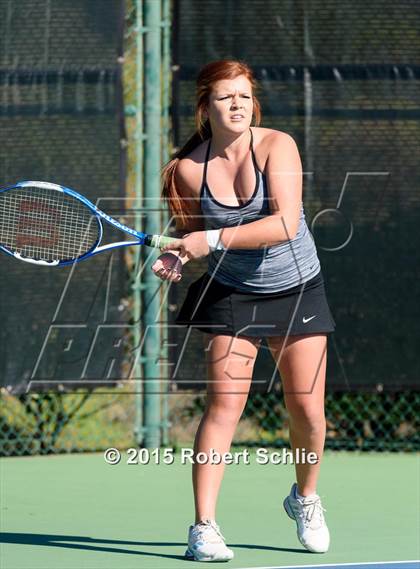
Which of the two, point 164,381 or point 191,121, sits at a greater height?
point 191,121

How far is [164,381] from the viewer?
6.71 meters

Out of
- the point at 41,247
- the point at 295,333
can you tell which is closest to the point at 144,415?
the point at 41,247

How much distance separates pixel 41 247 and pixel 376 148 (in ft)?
6.60

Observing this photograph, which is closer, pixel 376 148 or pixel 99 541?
pixel 99 541

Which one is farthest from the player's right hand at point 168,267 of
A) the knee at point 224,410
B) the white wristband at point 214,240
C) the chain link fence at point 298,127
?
the chain link fence at point 298,127

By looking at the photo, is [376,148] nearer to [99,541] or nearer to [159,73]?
[159,73]

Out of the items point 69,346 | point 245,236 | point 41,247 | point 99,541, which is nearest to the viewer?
point 245,236

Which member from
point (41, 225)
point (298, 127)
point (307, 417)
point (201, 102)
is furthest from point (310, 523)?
point (298, 127)

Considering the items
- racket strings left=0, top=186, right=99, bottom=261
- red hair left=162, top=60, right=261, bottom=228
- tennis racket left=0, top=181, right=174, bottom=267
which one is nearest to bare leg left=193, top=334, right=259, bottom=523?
red hair left=162, top=60, right=261, bottom=228

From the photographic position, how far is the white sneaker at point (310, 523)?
14.2 feet

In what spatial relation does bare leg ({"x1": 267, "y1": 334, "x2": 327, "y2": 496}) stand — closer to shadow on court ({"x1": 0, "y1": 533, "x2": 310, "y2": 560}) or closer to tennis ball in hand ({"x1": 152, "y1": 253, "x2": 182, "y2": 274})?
shadow on court ({"x1": 0, "y1": 533, "x2": 310, "y2": 560})

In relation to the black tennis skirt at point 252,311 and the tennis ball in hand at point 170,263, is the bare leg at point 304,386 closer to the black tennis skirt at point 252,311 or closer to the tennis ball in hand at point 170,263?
the black tennis skirt at point 252,311

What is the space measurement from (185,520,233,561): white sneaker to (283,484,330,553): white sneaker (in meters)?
0.29

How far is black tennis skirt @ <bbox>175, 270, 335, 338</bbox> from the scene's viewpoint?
4.26 metres
